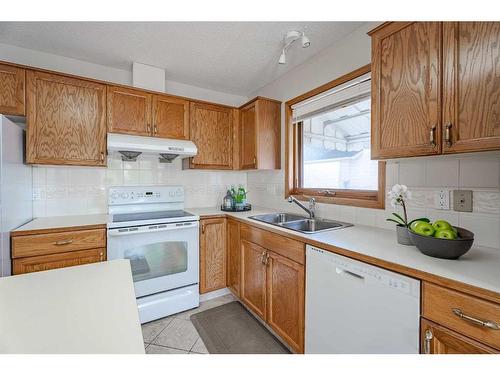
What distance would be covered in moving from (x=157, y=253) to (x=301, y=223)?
1.28 m

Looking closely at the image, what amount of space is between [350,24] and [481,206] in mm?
1477

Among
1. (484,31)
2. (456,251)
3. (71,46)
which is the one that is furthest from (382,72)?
(71,46)

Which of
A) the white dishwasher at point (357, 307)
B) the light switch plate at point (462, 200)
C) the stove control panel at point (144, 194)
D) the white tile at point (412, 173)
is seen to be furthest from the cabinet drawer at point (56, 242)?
the light switch plate at point (462, 200)

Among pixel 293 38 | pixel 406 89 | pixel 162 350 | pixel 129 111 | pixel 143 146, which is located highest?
pixel 293 38

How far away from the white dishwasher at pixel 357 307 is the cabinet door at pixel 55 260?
161 centimetres

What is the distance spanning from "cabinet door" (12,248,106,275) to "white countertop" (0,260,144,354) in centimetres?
99

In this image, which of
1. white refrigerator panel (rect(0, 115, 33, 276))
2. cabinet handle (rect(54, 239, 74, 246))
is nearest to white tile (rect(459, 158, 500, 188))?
cabinet handle (rect(54, 239, 74, 246))

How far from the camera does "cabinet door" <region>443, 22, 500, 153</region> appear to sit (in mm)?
888

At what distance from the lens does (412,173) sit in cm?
144

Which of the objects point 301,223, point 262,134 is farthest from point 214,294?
point 262,134

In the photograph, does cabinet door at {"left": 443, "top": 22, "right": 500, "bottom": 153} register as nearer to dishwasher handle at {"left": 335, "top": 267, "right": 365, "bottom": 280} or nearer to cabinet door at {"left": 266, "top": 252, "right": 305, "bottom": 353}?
dishwasher handle at {"left": 335, "top": 267, "right": 365, "bottom": 280}

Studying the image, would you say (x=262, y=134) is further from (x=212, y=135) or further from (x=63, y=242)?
(x=63, y=242)

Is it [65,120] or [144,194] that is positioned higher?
[65,120]
